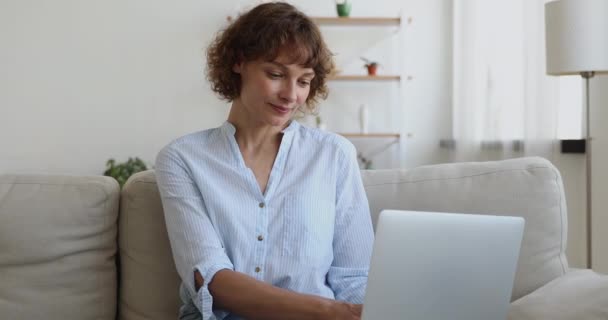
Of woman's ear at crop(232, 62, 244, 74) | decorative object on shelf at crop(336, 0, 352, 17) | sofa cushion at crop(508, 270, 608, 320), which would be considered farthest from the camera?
decorative object on shelf at crop(336, 0, 352, 17)

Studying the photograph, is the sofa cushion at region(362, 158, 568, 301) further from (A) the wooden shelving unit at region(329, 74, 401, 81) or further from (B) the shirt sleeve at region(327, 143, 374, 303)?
(A) the wooden shelving unit at region(329, 74, 401, 81)

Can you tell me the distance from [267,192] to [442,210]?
1.43 ft

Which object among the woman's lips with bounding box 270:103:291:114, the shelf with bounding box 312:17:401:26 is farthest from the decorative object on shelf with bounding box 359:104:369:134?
the woman's lips with bounding box 270:103:291:114

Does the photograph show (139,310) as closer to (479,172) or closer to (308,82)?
(308,82)

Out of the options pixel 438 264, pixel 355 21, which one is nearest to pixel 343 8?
pixel 355 21

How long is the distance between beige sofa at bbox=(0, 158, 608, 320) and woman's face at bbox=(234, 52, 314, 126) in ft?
1.10

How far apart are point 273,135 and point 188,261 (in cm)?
38

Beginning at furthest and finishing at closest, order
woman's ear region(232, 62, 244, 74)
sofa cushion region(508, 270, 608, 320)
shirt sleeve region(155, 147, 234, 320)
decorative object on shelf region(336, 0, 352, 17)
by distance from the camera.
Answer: decorative object on shelf region(336, 0, 352, 17) → woman's ear region(232, 62, 244, 74) → shirt sleeve region(155, 147, 234, 320) → sofa cushion region(508, 270, 608, 320)

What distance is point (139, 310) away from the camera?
1725 mm

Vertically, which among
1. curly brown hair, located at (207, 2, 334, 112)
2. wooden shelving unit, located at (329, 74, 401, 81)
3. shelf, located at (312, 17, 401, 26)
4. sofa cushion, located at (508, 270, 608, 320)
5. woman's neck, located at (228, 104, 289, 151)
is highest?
shelf, located at (312, 17, 401, 26)

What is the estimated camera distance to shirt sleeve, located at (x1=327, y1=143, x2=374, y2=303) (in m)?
1.63

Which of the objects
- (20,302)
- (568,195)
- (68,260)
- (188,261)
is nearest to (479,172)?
(188,261)

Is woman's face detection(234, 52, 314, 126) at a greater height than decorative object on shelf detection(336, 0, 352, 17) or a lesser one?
lesser

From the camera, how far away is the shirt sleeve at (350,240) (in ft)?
5.35
